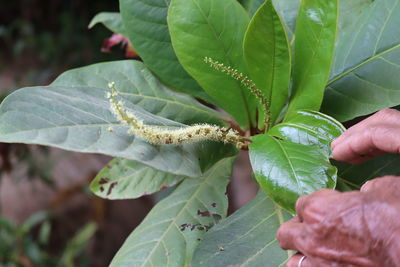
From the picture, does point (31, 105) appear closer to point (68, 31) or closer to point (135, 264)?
point (135, 264)

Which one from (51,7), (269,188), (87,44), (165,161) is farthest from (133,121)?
(51,7)

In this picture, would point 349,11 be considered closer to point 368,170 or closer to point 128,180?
point 368,170

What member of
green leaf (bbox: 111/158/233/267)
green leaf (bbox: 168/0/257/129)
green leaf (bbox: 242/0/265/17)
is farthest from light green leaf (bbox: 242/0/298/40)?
green leaf (bbox: 111/158/233/267)

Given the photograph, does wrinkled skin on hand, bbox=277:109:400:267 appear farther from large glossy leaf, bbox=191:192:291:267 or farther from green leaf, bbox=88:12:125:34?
green leaf, bbox=88:12:125:34

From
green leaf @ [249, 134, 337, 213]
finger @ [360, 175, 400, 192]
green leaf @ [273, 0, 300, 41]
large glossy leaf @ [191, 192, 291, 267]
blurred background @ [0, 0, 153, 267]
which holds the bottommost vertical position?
blurred background @ [0, 0, 153, 267]

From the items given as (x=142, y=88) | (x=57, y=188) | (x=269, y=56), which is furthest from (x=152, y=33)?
(x=57, y=188)

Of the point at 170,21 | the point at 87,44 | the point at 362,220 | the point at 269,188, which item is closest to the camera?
the point at 362,220

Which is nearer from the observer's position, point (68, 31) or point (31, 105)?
point (31, 105)
